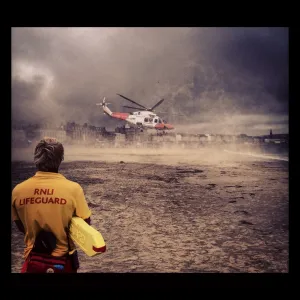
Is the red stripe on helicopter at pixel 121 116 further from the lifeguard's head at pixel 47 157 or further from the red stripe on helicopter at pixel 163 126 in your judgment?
the lifeguard's head at pixel 47 157

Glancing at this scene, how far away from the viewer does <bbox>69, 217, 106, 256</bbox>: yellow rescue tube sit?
2676 millimetres

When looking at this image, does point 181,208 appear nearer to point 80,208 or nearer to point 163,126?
point 163,126

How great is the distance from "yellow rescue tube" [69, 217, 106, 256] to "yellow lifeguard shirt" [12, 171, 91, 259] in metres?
0.05

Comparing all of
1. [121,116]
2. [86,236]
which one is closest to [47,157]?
[86,236]

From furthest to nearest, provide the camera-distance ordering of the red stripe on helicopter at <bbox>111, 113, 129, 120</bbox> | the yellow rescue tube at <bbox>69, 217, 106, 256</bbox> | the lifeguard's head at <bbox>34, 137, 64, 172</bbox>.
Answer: the red stripe on helicopter at <bbox>111, 113, 129, 120</bbox>, the lifeguard's head at <bbox>34, 137, 64, 172</bbox>, the yellow rescue tube at <bbox>69, 217, 106, 256</bbox>

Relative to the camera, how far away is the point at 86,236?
8.85 ft

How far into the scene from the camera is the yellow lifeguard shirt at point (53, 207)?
2.74 m

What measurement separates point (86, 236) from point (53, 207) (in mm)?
345

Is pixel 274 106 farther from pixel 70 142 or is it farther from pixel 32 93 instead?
pixel 32 93

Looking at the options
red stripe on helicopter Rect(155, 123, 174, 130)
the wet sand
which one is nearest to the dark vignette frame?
the wet sand

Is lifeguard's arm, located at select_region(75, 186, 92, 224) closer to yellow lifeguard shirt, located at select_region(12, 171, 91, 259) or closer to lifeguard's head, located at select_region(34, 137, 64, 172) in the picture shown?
yellow lifeguard shirt, located at select_region(12, 171, 91, 259)
